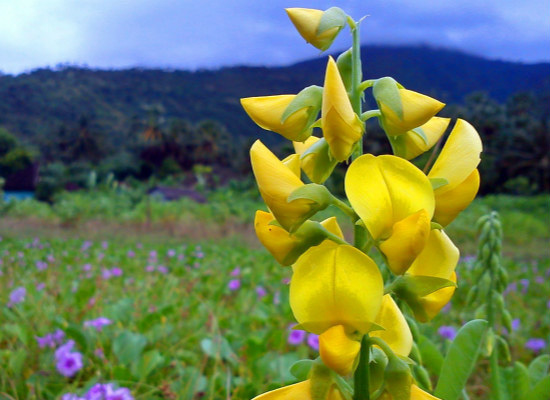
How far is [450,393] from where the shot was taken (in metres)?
0.86

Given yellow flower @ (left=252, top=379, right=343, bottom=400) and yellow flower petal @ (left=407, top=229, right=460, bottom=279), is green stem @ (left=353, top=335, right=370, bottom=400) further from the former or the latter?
yellow flower petal @ (left=407, top=229, right=460, bottom=279)

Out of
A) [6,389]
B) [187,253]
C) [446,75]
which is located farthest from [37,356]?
[446,75]

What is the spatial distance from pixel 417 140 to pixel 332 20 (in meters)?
0.23

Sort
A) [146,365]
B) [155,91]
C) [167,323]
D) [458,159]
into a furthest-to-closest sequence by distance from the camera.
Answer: [155,91] < [167,323] < [146,365] < [458,159]

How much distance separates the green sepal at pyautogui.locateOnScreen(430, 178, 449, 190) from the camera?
737 mm

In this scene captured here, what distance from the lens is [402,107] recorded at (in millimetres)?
730

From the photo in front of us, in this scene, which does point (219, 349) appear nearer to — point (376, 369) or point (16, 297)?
point (376, 369)

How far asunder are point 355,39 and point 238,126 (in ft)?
119

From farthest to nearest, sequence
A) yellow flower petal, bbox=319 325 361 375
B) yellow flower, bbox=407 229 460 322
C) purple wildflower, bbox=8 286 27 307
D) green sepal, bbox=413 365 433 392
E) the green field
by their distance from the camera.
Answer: purple wildflower, bbox=8 286 27 307 → the green field → green sepal, bbox=413 365 433 392 → yellow flower, bbox=407 229 460 322 → yellow flower petal, bbox=319 325 361 375

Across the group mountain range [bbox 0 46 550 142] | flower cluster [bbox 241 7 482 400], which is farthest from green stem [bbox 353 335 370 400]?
mountain range [bbox 0 46 550 142]

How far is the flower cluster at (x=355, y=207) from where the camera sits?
67 cm

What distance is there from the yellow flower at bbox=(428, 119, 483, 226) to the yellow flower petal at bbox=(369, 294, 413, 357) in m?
0.18

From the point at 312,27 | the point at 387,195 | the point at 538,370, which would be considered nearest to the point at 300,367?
the point at 387,195

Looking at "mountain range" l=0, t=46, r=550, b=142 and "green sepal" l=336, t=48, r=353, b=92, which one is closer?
"green sepal" l=336, t=48, r=353, b=92
